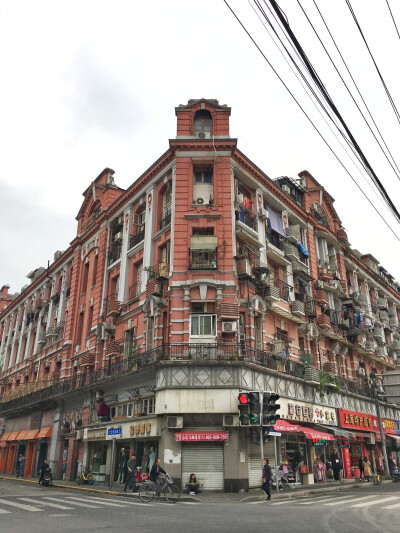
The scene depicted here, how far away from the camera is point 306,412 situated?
24969 mm

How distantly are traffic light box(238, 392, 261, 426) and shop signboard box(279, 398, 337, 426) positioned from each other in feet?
24.2

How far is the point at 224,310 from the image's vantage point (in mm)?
21953

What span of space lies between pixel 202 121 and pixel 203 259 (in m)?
9.09

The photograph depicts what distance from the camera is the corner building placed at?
20609 millimetres

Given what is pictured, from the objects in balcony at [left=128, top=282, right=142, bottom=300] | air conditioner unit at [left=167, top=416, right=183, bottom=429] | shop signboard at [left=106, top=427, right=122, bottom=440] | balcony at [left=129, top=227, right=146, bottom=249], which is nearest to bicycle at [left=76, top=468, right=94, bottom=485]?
shop signboard at [left=106, top=427, right=122, bottom=440]

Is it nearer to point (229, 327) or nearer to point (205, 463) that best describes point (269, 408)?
point (205, 463)

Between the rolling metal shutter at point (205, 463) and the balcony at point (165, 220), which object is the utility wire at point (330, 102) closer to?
the rolling metal shutter at point (205, 463)

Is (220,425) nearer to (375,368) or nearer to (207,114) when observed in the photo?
(207,114)

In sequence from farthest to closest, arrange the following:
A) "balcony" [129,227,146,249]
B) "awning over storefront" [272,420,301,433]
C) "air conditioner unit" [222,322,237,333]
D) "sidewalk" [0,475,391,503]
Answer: "balcony" [129,227,146,249], "air conditioner unit" [222,322,237,333], "awning over storefront" [272,420,301,433], "sidewalk" [0,475,391,503]

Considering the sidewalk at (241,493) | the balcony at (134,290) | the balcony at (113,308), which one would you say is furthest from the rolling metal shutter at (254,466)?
the balcony at (113,308)

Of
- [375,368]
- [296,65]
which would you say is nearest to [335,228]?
[375,368]

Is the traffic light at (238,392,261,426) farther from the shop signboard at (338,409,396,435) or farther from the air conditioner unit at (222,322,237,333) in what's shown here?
the shop signboard at (338,409,396,435)

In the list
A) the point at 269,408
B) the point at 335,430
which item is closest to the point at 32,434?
the point at 335,430

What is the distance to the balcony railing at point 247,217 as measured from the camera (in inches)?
996
